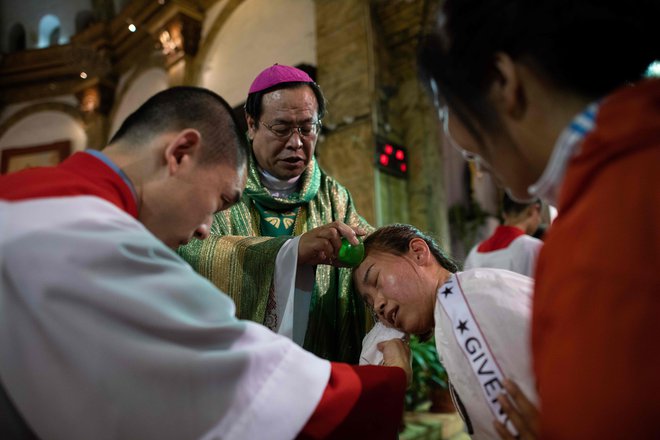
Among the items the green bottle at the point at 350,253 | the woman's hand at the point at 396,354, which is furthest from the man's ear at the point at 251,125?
the woman's hand at the point at 396,354

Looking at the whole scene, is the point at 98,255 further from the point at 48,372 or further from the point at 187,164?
the point at 187,164

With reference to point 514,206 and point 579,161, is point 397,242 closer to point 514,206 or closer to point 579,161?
point 579,161

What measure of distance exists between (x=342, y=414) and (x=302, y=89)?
1.65 metres

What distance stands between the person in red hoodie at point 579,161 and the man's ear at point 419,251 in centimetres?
94

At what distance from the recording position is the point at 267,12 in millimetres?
6719

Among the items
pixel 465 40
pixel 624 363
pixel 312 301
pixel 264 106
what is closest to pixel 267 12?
pixel 264 106

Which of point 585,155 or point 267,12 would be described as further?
point 267,12

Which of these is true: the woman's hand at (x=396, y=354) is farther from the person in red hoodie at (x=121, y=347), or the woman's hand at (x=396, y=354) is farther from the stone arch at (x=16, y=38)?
the stone arch at (x=16, y=38)

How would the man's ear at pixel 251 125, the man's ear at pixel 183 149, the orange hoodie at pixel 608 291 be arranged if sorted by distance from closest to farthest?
the orange hoodie at pixel 608 291 → the man's ear at pixel 183 149 → the man's ear at pixel 251 125

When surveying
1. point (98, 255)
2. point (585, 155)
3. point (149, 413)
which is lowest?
point (149, 413)

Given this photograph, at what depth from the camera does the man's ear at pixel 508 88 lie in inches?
36.2

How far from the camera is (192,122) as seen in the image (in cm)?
142

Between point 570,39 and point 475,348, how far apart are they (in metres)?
0.78

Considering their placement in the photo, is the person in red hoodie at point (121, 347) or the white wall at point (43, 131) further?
the white wall at point (43, 131)
